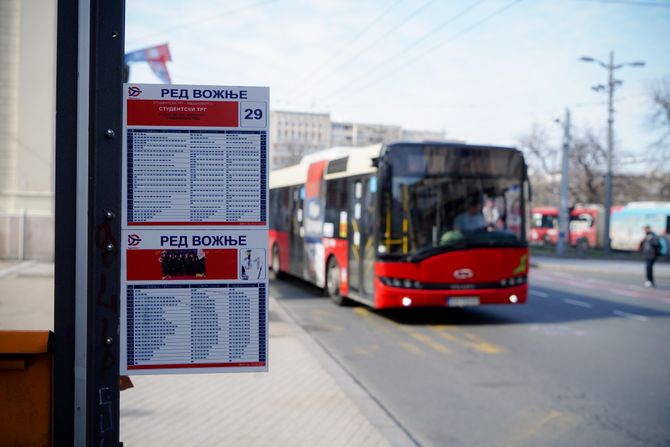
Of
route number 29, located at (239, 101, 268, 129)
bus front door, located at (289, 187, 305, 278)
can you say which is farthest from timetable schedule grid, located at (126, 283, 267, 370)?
bus front door, located at (289, 187, 305, 278)

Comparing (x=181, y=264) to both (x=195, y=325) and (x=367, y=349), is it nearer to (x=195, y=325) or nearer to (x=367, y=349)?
(x=195, y=325)

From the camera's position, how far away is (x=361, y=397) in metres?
6.24

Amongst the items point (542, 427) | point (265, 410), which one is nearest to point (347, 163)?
point (265, 410)

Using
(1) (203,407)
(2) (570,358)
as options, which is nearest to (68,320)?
(1) (203,407)

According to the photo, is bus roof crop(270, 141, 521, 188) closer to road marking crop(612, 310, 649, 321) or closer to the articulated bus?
the articulated bus

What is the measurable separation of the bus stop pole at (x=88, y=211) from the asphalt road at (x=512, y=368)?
3.25 m

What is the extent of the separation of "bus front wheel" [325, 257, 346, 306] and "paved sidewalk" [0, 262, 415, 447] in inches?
197

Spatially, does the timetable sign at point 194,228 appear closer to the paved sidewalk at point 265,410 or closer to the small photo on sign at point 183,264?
the small photo on sign at point 183,264

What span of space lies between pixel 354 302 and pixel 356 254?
2.05 meters

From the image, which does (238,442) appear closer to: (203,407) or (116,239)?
(203,407)

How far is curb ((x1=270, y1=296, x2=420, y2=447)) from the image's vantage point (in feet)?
16.7

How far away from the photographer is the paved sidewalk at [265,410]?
16.3 ft

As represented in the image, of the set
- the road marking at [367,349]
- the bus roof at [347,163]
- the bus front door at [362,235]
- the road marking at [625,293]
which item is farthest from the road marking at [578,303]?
the road marking at [367,349]

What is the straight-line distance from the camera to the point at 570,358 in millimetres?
8539
